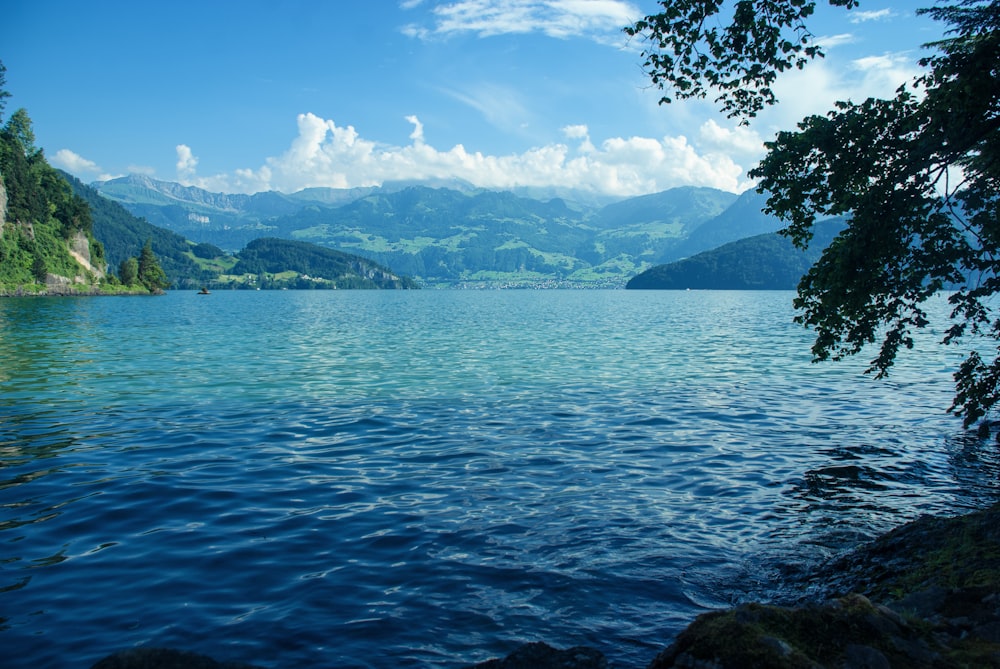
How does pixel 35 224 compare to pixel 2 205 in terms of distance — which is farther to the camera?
pixel 35 224

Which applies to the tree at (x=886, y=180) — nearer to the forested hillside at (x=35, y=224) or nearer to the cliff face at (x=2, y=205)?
the forested hillside at (x=35, y=224)

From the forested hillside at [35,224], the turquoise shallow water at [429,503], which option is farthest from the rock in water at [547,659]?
the forested hillside at [35,224]

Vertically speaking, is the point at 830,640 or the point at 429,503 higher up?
the point at 830,640

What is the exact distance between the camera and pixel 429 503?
14844 mm

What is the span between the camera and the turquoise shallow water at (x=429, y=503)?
9.41 m

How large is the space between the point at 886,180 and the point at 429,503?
13.8m

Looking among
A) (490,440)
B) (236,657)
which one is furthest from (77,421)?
(236,657)

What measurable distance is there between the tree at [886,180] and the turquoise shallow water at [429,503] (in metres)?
4.92

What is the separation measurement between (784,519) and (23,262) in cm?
20227

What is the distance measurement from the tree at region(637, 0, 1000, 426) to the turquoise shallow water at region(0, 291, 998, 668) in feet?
16.1

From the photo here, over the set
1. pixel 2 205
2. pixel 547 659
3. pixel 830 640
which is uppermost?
pixel 2 205

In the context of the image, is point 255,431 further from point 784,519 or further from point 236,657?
point 784,519

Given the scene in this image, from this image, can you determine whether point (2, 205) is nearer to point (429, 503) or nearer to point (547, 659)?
point (429, 503)

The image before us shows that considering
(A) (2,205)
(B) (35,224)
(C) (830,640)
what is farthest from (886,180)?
(B) (35,224)
